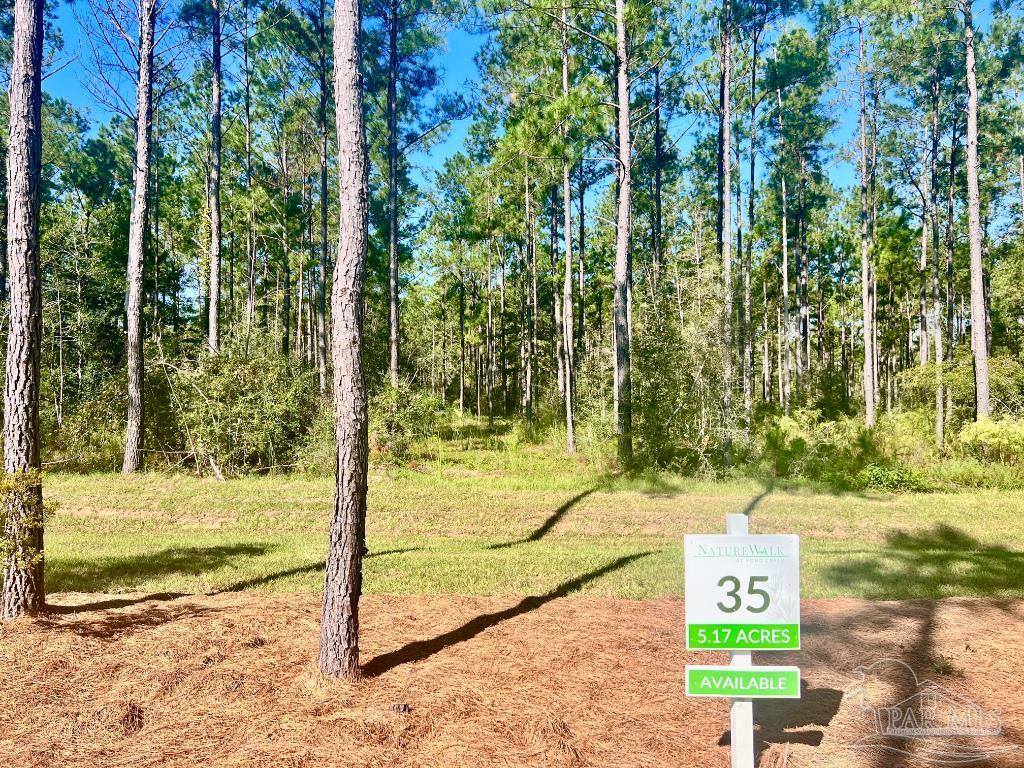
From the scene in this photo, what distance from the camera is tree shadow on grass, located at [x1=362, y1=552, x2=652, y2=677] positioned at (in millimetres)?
4699

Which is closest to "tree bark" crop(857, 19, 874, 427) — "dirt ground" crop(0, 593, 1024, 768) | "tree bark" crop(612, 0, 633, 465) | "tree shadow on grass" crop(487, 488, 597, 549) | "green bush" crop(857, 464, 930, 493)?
"green bush" crop(857, 464, 930, 493)

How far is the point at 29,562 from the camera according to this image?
5336 millimetres

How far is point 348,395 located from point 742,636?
9.69 feet

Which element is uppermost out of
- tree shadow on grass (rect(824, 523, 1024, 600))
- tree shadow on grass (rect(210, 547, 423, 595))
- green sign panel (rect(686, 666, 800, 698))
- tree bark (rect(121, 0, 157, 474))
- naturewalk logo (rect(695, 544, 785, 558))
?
tree bark (rect(121, 0, 157, 474))

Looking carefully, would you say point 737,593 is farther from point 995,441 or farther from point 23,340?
point 995,441

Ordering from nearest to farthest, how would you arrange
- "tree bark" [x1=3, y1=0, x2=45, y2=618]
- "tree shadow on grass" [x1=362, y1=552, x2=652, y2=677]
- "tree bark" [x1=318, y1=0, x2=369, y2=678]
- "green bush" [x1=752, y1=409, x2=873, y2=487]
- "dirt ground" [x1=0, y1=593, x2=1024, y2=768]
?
1. "dirt ground" [x1=0, y1=593, x2=1024, y2=768]
2. "tree bark" [x1=318, y1=0, x2=369, y2=678]
3. "tree shadow on grass" [x1=362, y1=552, x2=652, y2=677]
4. "tree bark" [x1=3, y1=0, x2=45, y2=618]
5. "green bush" [x1=752, y1=409, x2=873, y2=487]

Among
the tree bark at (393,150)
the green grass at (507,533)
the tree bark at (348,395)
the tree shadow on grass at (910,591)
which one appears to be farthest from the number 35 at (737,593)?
the tree bark at (393,150)

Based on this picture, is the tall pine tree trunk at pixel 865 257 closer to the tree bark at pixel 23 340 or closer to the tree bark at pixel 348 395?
the tree bark at pixel 348 395

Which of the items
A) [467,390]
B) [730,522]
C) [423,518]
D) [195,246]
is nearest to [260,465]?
[423,518]

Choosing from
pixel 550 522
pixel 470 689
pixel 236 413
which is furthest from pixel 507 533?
pixel 236 413

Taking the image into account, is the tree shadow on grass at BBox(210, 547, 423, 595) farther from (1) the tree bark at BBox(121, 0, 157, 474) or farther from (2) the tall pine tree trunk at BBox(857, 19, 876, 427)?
(2) the tall pine tree trunk at BBox(857, 19, 876, 427)

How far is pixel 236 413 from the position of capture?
13320 mm

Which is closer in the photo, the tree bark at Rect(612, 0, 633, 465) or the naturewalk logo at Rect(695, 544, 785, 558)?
the naturewalk logo at Rect(695, 544, 785, 558)

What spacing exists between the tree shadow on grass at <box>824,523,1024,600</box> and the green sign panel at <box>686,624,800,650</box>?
14.5ft
